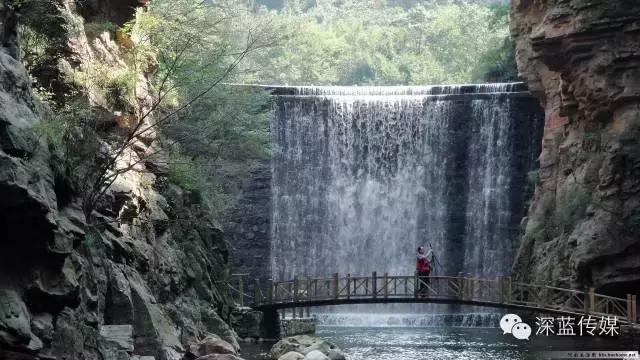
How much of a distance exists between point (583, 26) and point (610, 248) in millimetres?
6714

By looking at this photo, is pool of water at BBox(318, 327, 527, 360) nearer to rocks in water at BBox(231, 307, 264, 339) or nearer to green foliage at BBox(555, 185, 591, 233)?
rocks in water at BBox(231, 307, 264, 339)

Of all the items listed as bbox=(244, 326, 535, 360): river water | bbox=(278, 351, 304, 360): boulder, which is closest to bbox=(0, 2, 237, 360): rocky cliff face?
bbox=(278, 351, 304, 360): boulder

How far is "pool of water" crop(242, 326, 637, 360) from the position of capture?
2353cm

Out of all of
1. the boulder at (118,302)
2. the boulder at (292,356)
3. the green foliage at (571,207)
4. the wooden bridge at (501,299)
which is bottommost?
the boulder at (292,356)

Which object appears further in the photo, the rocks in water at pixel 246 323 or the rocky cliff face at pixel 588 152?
the rocks in water at pixel 246 323

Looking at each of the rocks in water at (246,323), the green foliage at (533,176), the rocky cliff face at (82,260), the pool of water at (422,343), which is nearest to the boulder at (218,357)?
the rocky cliff face at (82,260)

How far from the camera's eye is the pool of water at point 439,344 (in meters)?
23.5

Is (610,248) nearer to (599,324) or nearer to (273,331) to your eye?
A: (599,324)

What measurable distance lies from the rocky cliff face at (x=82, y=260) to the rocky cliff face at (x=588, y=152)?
10690 mm

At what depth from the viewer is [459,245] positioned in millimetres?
34750

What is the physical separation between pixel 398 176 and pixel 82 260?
77.4 feet

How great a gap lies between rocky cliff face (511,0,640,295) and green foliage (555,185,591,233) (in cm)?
3

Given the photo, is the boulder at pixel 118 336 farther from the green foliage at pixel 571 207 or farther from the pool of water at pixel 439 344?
the green foliage at pixel 571 207

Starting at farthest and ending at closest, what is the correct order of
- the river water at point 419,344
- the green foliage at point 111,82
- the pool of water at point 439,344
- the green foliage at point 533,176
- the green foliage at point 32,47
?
the green foliage at point 533,176
the river water at point 419,344
the pool of water at point 439,344
the green foliage at point 111,82
the green foliage at point 32,47
